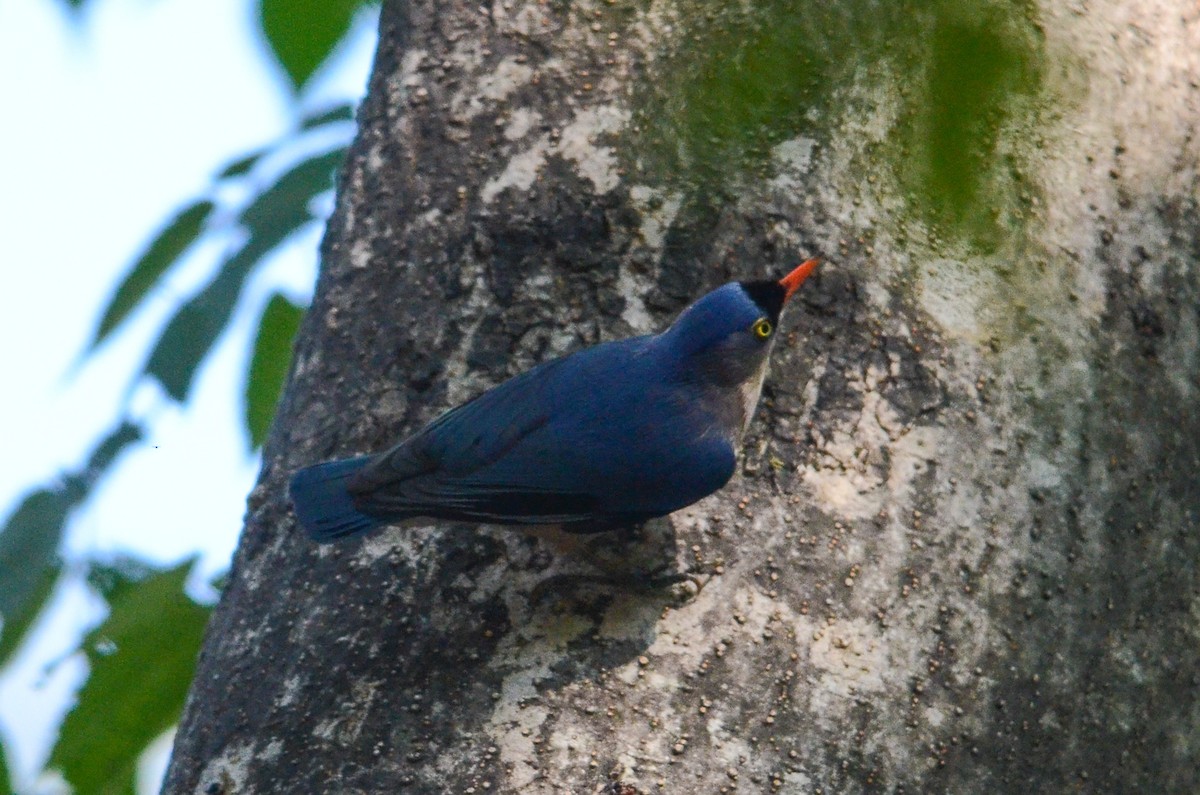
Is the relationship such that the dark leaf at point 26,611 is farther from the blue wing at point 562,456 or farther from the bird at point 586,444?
the blue wing at point 562,456

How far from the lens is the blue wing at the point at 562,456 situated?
6.95ft

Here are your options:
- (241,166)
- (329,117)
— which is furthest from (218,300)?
(329,117)

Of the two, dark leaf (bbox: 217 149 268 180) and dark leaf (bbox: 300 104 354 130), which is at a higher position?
dark leaf (bbox: 217 149 268 180)

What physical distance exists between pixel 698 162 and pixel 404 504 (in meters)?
0.81

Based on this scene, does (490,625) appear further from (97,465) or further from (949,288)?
(97,465)

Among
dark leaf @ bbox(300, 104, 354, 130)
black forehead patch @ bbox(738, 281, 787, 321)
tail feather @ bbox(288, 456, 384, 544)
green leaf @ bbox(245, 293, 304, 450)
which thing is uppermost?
dark leaf @ bbox(300, 104, 354, 130)

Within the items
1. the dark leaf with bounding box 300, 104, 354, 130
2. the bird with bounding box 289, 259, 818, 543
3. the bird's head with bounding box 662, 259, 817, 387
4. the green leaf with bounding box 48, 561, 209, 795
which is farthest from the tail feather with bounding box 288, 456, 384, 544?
the dark leaf with bounding box 300, 104, 354, 130

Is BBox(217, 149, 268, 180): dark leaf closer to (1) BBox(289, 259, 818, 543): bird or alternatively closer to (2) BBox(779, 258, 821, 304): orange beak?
(1) BBox(289, 259, 818, 543): bird

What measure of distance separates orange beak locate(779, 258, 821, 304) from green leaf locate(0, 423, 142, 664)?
1.44 metres

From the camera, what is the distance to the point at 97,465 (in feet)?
9.06

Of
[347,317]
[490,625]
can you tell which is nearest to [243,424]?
[347,317]

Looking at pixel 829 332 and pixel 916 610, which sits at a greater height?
pixel 829 332

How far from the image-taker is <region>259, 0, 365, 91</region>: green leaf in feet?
6.73

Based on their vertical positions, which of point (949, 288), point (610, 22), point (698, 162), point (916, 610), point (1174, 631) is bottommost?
point (1174, 631)
